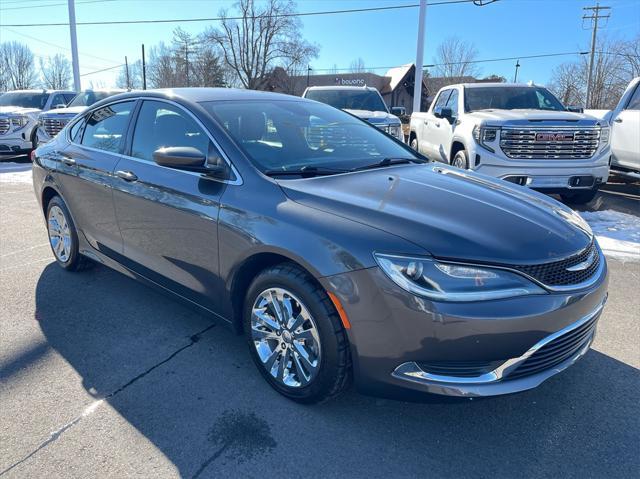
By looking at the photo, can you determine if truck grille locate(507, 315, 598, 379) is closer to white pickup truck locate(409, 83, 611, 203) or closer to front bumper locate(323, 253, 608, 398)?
front bumper locate(323, 253, 608, 398)

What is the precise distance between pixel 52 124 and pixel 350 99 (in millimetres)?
7385

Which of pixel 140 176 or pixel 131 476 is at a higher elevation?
pixel 140 176

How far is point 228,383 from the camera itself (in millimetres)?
3000

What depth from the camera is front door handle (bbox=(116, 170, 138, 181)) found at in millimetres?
3574

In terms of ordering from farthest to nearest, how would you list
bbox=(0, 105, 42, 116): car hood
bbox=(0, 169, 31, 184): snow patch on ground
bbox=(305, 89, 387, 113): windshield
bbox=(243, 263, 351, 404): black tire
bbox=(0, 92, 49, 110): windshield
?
→ bbox=(0, 92, 49, 110): windshield
bbox=(0, 105, 42, 116): car hood
bbox=(305, 89, 387, 113): windshield
bbox=(0, 169, 31, 184): snow patch on ground
bbox=(243, 263, 351, 404): black tire

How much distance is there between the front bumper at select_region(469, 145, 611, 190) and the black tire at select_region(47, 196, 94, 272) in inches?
205

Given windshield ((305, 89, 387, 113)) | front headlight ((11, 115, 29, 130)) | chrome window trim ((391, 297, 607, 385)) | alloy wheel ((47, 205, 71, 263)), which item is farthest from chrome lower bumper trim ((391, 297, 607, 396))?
front headlight ((11, 115, 29, 130))

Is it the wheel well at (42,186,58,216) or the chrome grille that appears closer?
the wheel well at (42,186,58,216)

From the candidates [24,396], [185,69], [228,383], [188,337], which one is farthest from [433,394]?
[185,69]

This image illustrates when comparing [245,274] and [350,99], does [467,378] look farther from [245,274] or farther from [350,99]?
[350,99]

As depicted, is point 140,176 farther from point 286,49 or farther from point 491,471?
point 286,49

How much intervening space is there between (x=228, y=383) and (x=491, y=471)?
4.99ft

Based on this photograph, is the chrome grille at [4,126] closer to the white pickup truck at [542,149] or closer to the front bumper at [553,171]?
the white pickup truck at [542,149]

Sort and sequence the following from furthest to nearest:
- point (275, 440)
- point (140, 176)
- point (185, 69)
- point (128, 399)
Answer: point (185, 69)
point (140, 176)
point (128, 399)
point (275, 440)
